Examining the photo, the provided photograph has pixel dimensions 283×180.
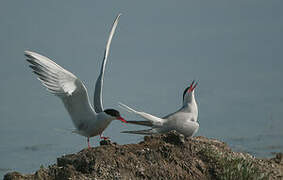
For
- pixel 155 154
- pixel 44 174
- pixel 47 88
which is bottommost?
pixel 44 174

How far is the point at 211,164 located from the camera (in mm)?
6781

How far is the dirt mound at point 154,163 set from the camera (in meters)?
5.77

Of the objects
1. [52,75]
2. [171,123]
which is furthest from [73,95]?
[171,123]

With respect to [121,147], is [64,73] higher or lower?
higher

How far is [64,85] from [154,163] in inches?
111

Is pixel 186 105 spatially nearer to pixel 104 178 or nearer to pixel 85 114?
pixel 85 114

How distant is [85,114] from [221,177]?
328 centimetres

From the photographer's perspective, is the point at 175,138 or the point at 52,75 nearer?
the point at 175,138

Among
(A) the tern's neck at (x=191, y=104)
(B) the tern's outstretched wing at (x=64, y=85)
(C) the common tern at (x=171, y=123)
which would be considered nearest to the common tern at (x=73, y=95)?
(B) the tern's outstretched wing at (x=64, y=85)

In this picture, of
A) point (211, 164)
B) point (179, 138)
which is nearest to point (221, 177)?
point (211, 164)

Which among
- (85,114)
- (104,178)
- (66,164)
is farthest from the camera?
(85,114)

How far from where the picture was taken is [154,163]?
20.0 ft

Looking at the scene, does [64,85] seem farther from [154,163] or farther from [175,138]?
[154,163]

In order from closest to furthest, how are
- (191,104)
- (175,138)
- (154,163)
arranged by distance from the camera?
(154,163), (175,138), (191,104)
